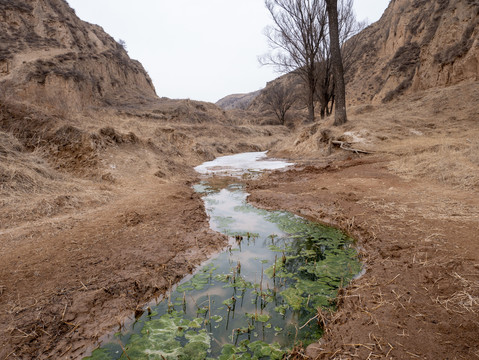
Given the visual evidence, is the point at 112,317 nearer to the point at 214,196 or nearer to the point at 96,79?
the point at 214,196

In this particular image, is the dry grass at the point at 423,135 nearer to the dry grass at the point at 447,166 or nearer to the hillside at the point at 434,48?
the dry grass at the point at 447,166

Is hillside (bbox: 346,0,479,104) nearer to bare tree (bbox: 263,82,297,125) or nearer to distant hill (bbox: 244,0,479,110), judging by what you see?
distant hill (bbox: 244,0,479,110)

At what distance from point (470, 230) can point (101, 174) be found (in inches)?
323

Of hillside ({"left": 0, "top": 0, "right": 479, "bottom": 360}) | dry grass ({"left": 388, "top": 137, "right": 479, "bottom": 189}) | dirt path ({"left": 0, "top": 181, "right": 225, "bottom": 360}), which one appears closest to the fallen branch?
hillside ({"left": 0, "top": 0, "right": 479, "bottom": 360})

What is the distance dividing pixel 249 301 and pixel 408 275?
161cm

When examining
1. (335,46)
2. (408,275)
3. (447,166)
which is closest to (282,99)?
(335,46)

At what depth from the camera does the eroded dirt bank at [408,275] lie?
176 centimetres

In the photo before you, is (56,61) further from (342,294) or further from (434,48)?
(434,48)

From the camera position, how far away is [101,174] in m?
7.51

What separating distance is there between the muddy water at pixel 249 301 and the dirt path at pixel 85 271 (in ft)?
0.86

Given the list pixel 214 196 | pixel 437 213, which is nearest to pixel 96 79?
pixel 214 196

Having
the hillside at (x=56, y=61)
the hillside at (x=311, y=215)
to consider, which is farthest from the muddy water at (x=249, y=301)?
the hillside at (x=56, y=61)

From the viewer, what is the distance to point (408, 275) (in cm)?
253

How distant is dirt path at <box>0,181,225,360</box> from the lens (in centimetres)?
211
